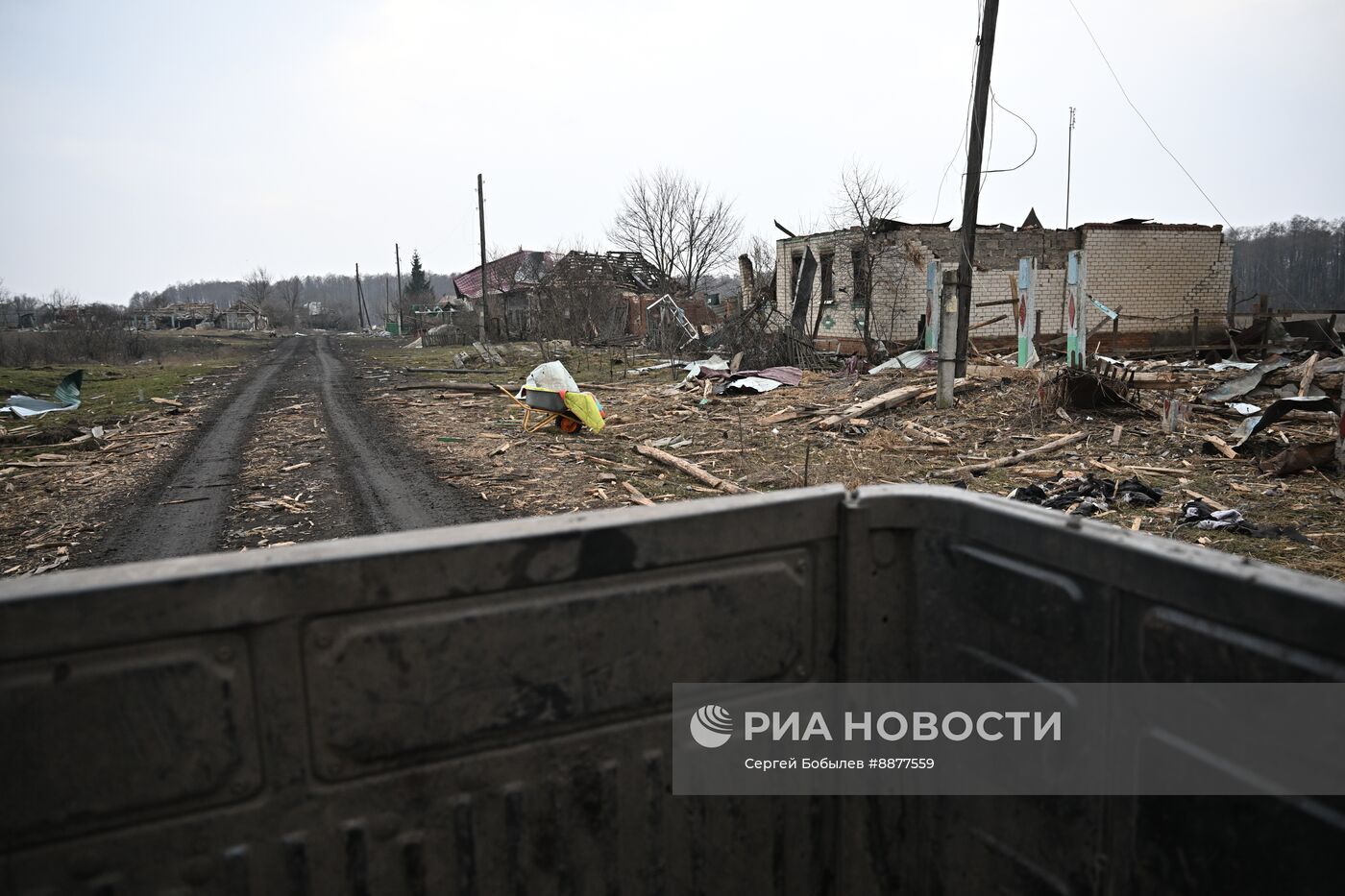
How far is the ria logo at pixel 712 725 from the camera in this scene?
2.15m

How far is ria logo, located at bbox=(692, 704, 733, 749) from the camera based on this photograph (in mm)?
2146

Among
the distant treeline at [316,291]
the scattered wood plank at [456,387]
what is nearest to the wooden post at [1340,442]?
the scattered wood plank at [456,387]

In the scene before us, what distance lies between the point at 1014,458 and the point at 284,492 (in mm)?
8635

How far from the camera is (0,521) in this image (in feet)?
27.0

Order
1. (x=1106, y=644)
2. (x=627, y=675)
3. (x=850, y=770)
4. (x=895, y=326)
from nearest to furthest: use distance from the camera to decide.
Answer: (x=1106, y=644) < (x=627, y=675) < (x=850, y=770) < (x=895, y=326)

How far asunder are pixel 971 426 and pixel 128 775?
38.3 feet

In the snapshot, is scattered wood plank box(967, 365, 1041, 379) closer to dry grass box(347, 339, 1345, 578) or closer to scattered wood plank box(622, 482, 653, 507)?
dry grass box(347, 339, 1345, 578)

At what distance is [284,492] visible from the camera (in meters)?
9.19

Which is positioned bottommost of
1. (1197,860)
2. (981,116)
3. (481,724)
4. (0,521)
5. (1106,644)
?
(0,521)

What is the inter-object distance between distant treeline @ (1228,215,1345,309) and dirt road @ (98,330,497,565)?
7824 centimetres

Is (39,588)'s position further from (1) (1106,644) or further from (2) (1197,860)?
(2) (1197,860)

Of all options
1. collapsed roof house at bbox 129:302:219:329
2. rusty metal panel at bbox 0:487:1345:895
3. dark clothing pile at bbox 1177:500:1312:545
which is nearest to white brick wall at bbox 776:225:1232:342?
dark clothing pile at bbox 1177:500:1312:545

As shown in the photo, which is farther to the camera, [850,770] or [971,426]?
[971,426]

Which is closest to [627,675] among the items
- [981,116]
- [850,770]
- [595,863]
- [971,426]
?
[595,863]
